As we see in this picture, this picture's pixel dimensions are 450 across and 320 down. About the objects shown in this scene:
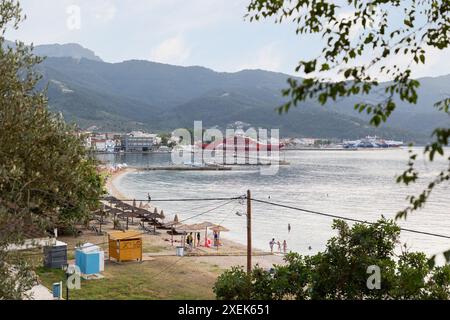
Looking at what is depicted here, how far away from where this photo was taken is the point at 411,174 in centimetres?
482

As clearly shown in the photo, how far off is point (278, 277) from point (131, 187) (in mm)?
87079

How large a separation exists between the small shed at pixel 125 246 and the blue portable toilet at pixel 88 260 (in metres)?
3.43

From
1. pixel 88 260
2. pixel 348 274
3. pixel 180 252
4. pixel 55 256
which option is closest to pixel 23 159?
pixel 348 274

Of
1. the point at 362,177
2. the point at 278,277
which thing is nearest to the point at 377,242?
the point at 278,277

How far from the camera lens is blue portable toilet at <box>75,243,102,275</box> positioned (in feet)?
75.0

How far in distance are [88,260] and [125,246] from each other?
419 cm

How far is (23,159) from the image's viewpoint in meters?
9.66

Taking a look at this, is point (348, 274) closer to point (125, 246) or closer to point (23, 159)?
point (23, 159)

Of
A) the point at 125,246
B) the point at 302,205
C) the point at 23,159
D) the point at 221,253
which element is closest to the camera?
the point at 23,159

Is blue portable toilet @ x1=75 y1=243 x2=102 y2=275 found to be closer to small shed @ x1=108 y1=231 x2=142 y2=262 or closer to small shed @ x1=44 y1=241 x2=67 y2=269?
small shed @ x1=44 y1=241 x2=67 y2=269

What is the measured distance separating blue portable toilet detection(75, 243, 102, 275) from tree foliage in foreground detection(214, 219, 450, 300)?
1314 cm

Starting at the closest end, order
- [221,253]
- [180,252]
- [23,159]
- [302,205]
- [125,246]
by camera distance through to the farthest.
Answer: [23,159]
[125,246]
[180,252]
[221,253]
[302,205]

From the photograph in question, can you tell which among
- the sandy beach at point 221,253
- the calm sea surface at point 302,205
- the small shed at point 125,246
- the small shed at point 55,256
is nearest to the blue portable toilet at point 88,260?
the small shed at point 55,256
